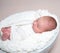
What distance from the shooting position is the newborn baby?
108 centimetres

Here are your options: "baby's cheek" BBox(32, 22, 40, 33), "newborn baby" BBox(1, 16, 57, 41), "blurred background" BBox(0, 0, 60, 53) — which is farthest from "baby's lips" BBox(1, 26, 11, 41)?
"blurred background" BBox(0, 0, 60, 53)

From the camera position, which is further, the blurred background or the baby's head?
the blurred background

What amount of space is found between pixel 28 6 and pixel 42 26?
0.35m

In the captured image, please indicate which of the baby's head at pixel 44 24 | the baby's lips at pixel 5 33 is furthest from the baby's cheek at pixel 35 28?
the baby's lips at pixel 5 33

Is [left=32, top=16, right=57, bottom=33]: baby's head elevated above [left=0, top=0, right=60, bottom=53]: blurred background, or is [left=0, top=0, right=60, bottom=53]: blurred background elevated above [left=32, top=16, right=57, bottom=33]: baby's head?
[left=0, top=0, right=60, bottom=53]: blurred background

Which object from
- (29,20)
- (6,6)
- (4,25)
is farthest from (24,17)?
(6,6)

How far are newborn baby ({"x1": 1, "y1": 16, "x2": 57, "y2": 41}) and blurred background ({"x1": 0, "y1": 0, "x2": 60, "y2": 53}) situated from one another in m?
0.20

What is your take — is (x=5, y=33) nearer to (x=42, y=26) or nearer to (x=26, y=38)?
(x=26, y=38)

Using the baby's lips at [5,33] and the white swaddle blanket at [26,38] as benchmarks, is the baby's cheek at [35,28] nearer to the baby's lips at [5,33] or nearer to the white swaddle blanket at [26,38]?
the white swaddle blanket at [26,38]

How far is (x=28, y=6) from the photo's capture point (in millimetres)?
1370

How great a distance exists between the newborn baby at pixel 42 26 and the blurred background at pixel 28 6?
0.20m

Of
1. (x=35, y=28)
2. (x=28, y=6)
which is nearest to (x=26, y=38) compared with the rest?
(x=35, y=28)

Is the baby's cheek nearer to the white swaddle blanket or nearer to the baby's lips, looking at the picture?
the white swaddle blanket

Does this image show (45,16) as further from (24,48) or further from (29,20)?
(24,48)
